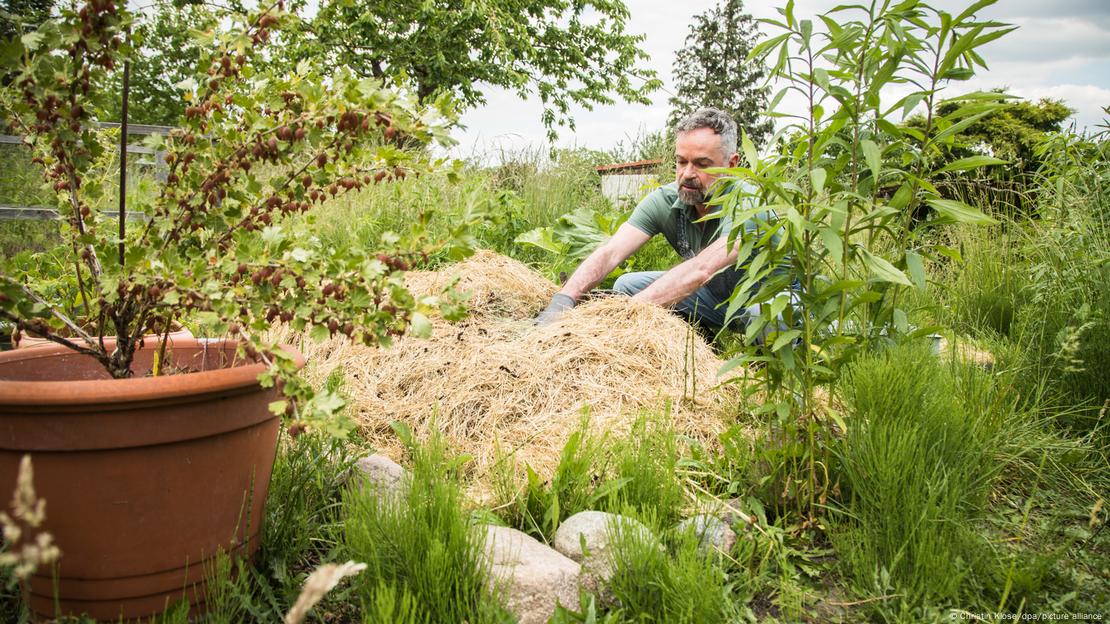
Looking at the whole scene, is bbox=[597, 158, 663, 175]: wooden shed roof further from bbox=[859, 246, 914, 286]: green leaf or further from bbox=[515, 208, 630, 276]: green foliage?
bbox=[859, 246, 914, 286]: green leaf

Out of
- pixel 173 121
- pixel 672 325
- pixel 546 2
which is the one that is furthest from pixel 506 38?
pixel 672 325

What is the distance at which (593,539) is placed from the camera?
180cm

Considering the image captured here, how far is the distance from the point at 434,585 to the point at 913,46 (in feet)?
5.81

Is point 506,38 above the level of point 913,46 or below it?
above

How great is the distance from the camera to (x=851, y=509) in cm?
195

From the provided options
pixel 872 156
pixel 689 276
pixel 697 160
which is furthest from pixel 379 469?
pixel 697 160

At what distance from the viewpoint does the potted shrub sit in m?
1.46

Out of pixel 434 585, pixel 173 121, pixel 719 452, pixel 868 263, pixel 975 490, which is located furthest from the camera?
pixel 173 121

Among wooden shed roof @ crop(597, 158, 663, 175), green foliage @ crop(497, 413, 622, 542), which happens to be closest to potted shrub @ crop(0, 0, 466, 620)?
green foliage @ crop(497, 413, 622, 542)

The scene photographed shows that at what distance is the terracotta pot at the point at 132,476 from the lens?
1.44 m

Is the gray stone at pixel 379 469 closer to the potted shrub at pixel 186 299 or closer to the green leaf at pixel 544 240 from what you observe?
the potted shrub at pixel 186 299

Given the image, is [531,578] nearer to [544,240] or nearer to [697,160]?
[697,160]

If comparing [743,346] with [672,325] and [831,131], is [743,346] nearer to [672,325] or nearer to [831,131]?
[831,131]

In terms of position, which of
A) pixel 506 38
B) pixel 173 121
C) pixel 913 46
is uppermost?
pixel 506 38
